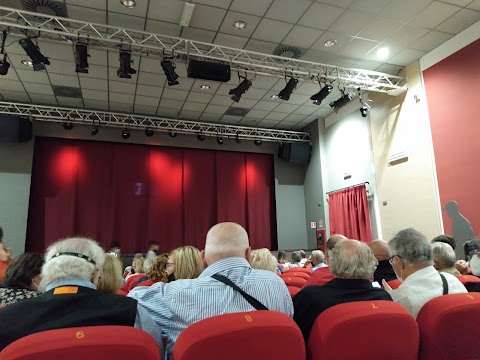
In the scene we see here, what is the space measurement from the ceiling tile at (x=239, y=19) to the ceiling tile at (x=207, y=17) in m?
0.10

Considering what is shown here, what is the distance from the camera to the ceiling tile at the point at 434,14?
5.56 m

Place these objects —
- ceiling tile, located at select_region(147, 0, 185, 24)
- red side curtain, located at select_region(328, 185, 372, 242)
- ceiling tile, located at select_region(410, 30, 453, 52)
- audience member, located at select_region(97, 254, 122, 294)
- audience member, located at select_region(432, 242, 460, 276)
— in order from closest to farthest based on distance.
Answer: audience member, located at select_region(97, 254, 122, 294)
audience member, located at select_region(432, 242, 460, 276)
ceiling tile, located at select_region(147, 0, 185, 24)
ceiling tile, located at select_region(410, 30, 453, 52)
red side curtain, located at select_region(328, 185, 372, 242)

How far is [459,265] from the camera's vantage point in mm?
3375

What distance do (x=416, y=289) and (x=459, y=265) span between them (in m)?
1.86

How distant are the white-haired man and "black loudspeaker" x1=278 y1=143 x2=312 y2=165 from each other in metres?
9.40

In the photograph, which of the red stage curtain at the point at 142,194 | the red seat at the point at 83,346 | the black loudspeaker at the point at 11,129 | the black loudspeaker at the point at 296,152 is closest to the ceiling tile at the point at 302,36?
the black loudspeaker at the point at 296,152

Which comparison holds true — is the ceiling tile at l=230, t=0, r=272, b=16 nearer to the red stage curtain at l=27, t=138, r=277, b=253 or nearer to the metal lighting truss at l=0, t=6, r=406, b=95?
the metal lighting truss at l=0, t=6, r=406, b=95

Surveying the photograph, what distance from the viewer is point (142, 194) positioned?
977 cm

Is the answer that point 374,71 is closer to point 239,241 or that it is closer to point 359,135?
point 359,135

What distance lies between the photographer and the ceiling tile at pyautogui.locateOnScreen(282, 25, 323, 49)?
6.06m

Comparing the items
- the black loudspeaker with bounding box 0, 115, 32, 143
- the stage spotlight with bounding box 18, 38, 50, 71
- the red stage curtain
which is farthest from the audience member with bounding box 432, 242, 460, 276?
the black loudspeaker with bounding box 0, 115, 32, 143

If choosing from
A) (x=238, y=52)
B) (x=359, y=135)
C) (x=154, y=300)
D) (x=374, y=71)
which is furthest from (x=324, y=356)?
(x=359, y=135)

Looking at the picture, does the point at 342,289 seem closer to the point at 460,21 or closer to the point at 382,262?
the point at 382,262

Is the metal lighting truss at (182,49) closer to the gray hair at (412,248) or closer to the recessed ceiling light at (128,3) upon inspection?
the recessed ceiling light at (128,3)
